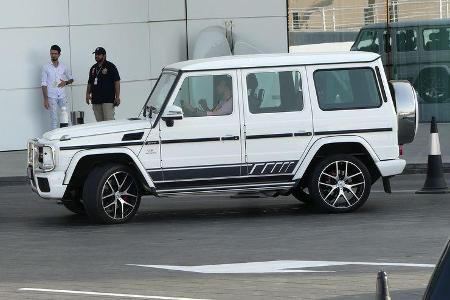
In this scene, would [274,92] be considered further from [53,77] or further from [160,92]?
[53,77]

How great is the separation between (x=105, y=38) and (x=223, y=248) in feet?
46.1

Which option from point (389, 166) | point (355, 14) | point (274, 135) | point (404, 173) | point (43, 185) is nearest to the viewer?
point (43, 185)

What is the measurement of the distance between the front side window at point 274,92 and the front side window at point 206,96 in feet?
0.78

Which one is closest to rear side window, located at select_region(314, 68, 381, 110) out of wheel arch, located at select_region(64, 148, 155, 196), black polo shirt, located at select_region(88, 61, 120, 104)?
wheel arch, located at select_region(64, 148, 155, 196)

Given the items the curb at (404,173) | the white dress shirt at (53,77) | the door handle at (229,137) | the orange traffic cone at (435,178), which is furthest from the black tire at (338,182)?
the white dress shirt at (53,77)

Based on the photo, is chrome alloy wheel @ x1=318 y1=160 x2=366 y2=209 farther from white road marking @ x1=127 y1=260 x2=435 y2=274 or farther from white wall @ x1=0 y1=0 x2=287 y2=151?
white wall @ x1=0 y1=0 x2=287 y2=151

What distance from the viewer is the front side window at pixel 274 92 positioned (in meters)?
13.3

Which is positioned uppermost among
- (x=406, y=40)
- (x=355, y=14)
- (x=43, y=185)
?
(x=355, y=14)

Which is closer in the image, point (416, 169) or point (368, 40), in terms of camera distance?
point (416, 169)

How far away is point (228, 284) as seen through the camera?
9.14 m

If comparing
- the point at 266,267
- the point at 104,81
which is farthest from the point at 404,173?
the point at 266,267

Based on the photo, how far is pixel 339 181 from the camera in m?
13.4

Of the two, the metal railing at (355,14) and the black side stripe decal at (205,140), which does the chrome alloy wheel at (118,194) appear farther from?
the metal railing at (355,14)

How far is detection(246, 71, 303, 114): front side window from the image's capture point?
13328mm
